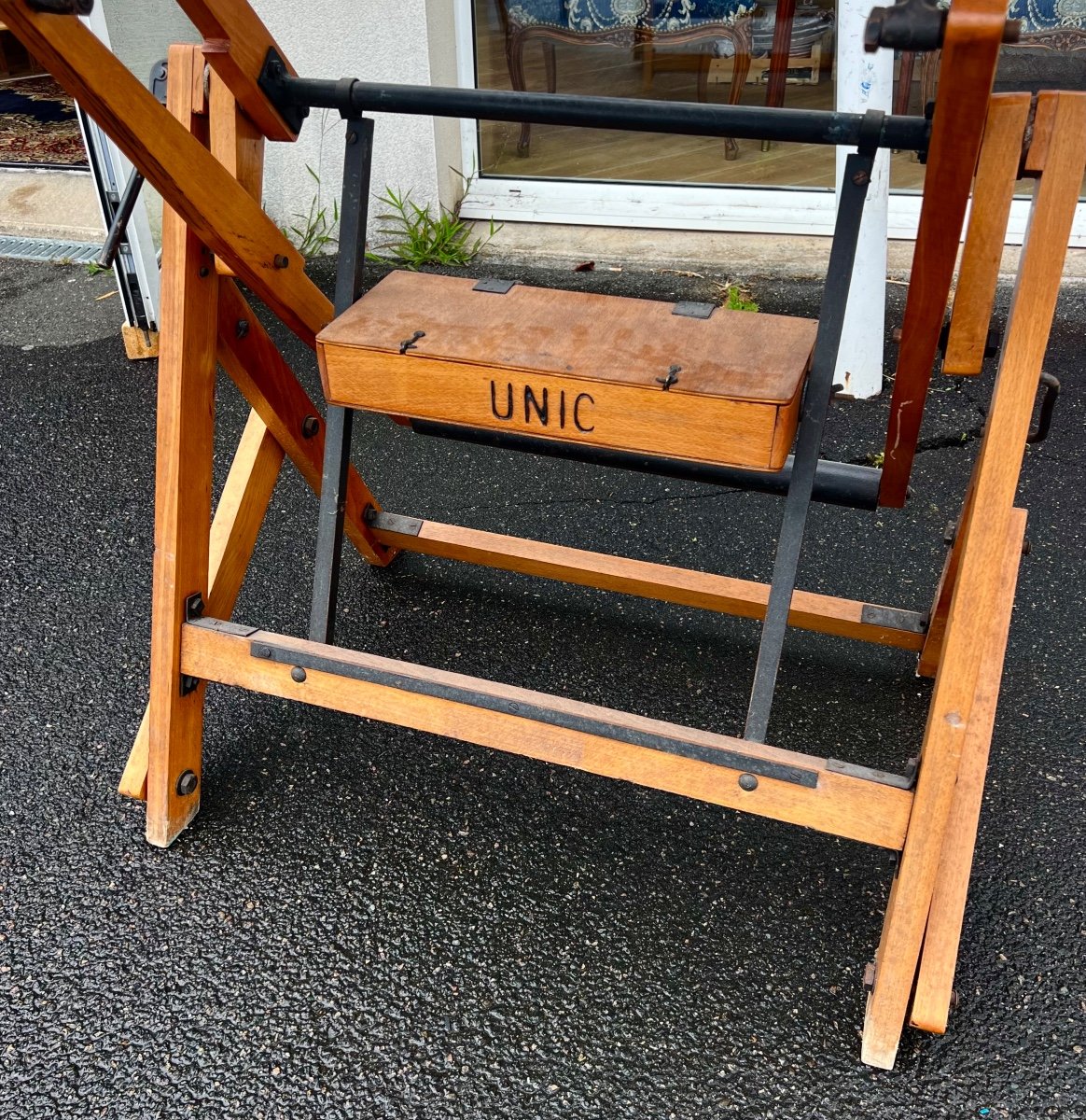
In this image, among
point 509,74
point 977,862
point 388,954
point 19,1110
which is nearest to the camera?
point 19,1110

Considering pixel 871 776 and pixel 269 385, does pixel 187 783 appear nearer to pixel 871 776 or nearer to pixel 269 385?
pixel 269 385

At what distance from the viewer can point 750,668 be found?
2.09m

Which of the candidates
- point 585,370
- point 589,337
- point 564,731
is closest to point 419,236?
point 589,337

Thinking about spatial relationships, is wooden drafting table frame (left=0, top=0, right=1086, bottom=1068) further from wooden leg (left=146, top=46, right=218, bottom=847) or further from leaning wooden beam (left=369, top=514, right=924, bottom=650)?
leaning wooden beam (left=369, top=514, right=924, bottom=650)

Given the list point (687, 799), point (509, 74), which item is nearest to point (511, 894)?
point (687, 799)

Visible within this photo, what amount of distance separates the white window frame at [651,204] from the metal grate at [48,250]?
1.58 metres

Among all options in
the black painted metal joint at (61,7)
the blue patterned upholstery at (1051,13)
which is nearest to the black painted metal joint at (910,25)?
the black painted metal joint at (61,7)

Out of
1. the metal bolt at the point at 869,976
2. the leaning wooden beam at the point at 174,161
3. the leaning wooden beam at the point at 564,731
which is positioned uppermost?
the leaning wooden beam at the point at 174,161

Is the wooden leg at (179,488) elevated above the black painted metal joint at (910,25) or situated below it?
below

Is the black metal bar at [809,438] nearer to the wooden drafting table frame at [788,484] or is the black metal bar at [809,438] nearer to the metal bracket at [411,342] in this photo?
the wooden drafting table frame at [788,484]

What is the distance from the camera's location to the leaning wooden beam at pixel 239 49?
4.40ft

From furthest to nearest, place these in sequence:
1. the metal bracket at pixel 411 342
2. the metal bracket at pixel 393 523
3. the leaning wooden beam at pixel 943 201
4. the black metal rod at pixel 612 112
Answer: the metal bracket at pixel 393 523 < the metal bracket at pixel 411 342 < the black metal rod at pixel 612 112 < the leaning wooden beam at pixel 943 201

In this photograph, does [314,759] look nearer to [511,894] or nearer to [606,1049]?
[511,894]

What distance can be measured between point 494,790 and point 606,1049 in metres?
0.52
